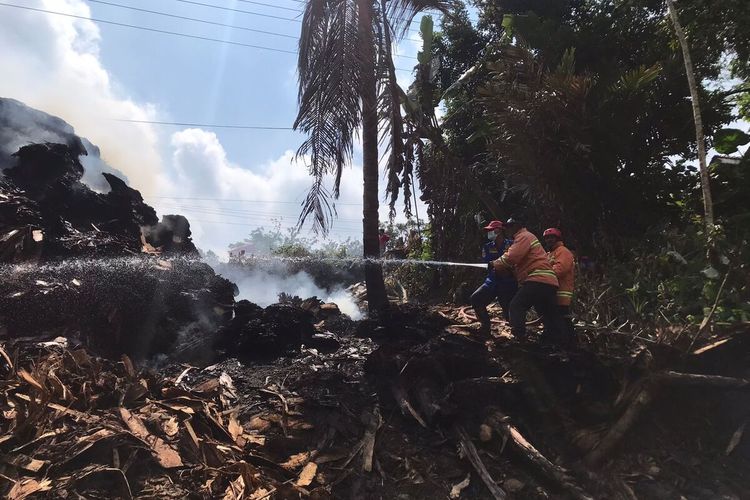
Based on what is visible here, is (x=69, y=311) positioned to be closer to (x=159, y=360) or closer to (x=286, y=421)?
(x=159, y=360)

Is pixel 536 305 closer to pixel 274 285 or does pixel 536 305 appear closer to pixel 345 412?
pixel 345 412

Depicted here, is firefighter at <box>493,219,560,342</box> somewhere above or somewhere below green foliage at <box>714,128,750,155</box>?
below

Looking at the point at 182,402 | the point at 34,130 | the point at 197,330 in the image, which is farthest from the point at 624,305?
Answer: the point at 34,130

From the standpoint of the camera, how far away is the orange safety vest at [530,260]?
504 centimetres

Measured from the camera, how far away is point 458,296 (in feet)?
30.6

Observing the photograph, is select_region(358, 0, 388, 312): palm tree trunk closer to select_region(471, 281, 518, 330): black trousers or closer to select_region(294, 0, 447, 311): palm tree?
select_region(294, 0, 447, 311): palm tree

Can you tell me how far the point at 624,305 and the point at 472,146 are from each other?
824cm

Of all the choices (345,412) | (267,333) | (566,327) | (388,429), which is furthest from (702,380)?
(267,333)

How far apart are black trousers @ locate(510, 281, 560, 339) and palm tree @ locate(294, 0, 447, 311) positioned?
9.18 feet

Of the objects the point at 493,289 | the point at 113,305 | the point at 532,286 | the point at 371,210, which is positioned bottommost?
the point at 113,305

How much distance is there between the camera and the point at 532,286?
199 inches

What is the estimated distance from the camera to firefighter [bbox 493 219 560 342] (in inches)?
198

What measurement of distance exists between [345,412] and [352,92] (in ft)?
16.1

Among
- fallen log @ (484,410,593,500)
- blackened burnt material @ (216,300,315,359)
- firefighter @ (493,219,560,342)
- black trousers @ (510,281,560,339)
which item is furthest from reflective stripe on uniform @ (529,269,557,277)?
blackened burnt material @ (216,300,315,359)
